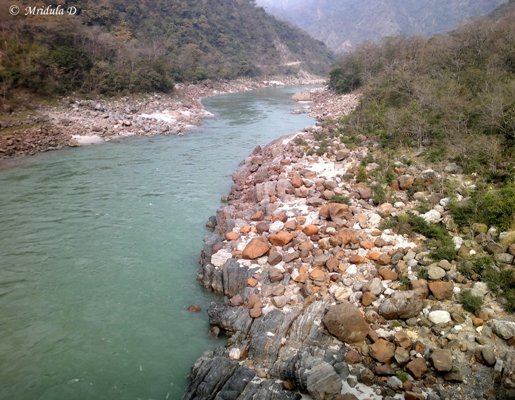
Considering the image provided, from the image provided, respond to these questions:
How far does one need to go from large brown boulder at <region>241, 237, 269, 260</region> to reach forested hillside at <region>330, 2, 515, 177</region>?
21.8 feet

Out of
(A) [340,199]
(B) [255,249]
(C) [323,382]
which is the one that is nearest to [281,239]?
(B) [255,249]

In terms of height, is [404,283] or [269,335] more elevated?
[404,283]

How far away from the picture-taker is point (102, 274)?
9.15 metres

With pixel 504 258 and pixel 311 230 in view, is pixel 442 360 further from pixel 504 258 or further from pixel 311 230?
pixel 311 230

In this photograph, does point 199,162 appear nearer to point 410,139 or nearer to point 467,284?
point 410,139

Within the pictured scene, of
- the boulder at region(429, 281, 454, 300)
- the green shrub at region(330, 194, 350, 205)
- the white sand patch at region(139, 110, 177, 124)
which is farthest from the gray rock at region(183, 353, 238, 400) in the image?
the white sand patch at region(139, 110, 177, 124)

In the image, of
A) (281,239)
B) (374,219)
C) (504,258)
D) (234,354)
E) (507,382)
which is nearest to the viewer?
(507,382)

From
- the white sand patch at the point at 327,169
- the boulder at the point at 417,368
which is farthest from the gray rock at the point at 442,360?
the white sand patch at the point at 327,169

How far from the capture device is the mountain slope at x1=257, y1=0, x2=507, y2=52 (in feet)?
418

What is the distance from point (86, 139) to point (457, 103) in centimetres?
1894

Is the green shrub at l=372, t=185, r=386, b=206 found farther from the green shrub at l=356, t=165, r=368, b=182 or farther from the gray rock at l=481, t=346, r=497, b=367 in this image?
the gray rock at l=481, t=346, r=497, b=367

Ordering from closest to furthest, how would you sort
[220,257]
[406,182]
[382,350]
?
[382,350], [220,257], [406,182]

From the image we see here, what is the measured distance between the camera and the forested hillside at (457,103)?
37.4ft

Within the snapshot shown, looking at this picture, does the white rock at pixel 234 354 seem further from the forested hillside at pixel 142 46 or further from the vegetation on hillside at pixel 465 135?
the forested hillside at pixel 142 46
